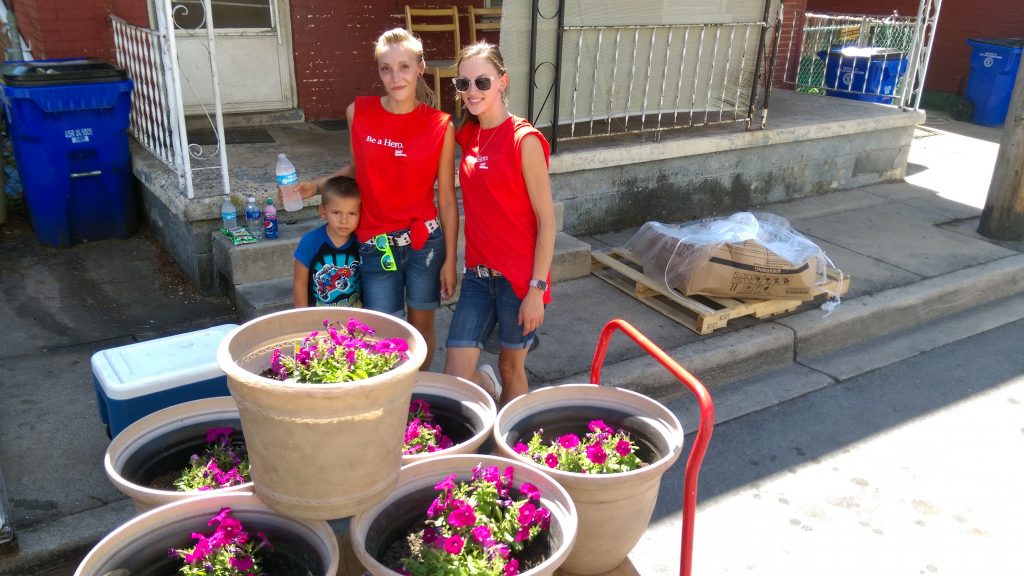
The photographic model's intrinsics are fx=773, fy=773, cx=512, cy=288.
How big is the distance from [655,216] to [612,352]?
2.43 m

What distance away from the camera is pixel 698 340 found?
476 centimetres

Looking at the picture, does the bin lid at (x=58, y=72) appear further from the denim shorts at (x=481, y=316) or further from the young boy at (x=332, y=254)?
the denim shorts at (x=481, y=316)

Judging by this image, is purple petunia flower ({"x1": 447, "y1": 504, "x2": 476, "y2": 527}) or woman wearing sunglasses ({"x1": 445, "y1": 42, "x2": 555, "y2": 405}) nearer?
purple petunia flower ({"x1": 447, "y1": 504, "x2": 476, "y2": 527})

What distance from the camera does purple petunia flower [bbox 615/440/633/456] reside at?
262 cm

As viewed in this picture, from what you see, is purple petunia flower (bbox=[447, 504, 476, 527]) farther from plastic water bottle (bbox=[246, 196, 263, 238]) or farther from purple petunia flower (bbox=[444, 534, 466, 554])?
plastic water bottle (bbox=[246, 196, 263, 238])

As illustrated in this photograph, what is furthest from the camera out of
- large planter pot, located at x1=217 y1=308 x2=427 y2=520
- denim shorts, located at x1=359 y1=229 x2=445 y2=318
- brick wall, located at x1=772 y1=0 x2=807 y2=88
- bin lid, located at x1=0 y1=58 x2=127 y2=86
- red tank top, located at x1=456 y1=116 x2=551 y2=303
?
brick wall, located at x1=772 y1=0 x2=807 y2=88

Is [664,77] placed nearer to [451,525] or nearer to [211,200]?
[211,200]

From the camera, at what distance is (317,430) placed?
197 cm

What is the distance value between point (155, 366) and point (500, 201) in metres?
1.49

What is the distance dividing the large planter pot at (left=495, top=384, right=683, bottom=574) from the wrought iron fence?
10.8ft

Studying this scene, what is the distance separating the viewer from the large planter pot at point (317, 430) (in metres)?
1.94

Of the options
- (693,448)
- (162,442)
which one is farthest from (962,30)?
(162,442)

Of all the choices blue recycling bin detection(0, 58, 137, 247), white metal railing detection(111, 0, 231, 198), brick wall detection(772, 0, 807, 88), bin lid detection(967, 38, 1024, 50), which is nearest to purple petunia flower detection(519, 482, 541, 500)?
white metal railing detection(111, 0, 231, 198)

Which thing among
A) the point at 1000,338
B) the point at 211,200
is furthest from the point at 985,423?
the point at 211,200
